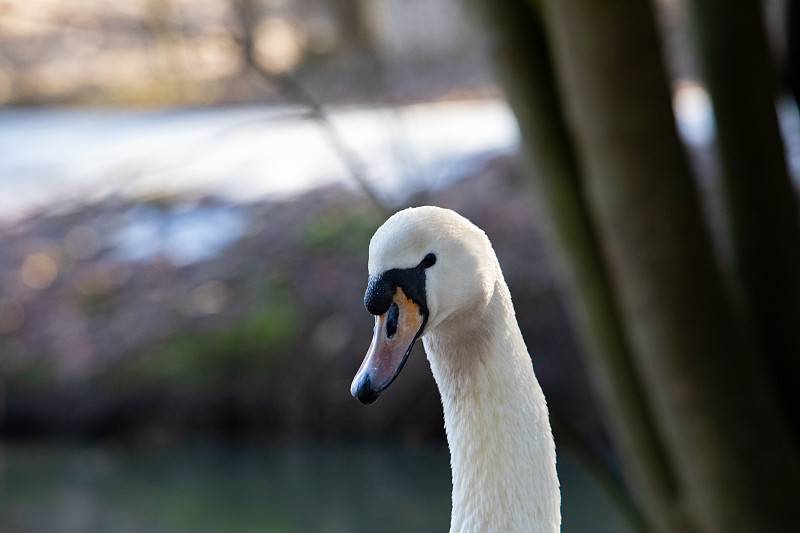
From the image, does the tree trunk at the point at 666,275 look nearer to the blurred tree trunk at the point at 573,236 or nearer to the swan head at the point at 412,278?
the blurred tree trunk at the point at 573,236

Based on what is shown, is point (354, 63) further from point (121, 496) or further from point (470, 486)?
point (470, 486)

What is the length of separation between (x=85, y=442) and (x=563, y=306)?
3.60m

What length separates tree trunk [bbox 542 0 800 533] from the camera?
2.72 metres

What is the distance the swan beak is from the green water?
4926 millimetres

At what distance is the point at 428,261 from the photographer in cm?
160

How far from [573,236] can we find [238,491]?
4.62 meters

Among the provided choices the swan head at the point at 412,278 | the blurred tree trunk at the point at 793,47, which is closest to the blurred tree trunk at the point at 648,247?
the blurred tree trunk at the point at 793,47

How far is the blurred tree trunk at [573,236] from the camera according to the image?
291 cm

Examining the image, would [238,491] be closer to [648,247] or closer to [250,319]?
[250,319]

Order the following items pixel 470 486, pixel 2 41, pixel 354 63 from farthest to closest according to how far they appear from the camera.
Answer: pixel 2 41, pixel 354 63, pixel 470 486

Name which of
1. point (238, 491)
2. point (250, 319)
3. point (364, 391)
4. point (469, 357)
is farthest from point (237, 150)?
point (364, 391)

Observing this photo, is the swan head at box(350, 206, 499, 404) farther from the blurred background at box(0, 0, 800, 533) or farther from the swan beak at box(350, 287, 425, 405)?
the blurred background at box(0, 0, 800, 533)

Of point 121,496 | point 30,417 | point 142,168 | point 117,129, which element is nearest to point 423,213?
point 142,168

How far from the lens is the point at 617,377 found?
3.07 metres
